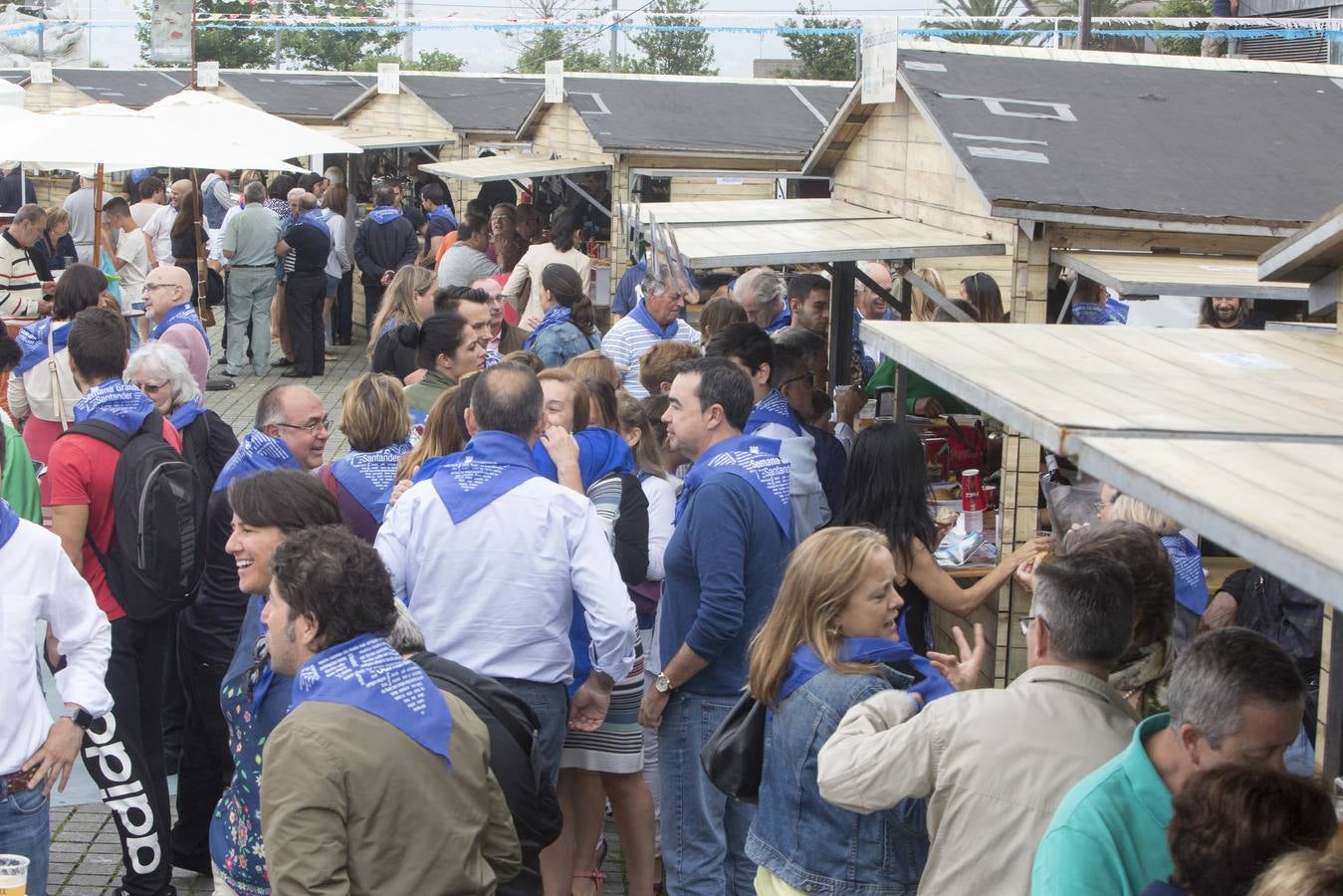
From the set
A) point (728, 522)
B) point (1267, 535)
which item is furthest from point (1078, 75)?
point (1267, 535)

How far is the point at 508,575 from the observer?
176 inches

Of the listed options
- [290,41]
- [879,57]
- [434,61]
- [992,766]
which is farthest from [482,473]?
[434,61]

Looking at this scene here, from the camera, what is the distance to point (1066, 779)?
3.05m

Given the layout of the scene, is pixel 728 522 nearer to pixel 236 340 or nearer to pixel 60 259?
pixel 236 340

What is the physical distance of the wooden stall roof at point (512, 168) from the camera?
45.9ft

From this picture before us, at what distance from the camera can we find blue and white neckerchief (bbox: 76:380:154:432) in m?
5.27

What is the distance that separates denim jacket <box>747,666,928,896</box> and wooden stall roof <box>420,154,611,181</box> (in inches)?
425

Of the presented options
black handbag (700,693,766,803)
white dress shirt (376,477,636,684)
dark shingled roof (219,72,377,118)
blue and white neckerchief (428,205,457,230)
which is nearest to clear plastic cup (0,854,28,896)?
white dress shirt (376,477,636,684)

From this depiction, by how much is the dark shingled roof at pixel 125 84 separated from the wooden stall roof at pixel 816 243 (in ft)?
69.7

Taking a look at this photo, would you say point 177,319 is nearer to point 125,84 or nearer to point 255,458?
point 255,458

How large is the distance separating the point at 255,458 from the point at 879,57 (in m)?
4.01

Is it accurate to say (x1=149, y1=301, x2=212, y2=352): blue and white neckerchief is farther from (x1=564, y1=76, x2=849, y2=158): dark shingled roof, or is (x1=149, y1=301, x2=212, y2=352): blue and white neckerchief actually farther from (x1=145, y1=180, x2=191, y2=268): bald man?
(x1=145, y1=180, x2=191, y2=268): bald man

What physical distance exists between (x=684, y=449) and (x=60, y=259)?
13.7 m

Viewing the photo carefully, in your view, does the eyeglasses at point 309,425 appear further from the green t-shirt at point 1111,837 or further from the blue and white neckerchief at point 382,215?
the blue and white neckerchief at point 382,215
